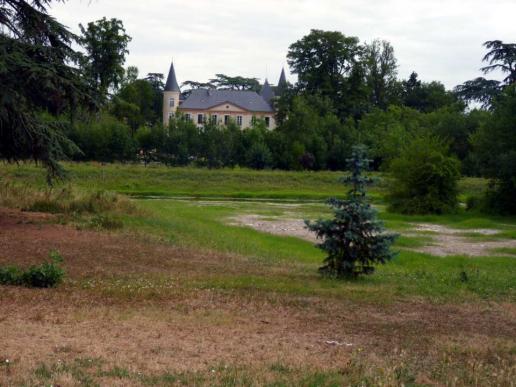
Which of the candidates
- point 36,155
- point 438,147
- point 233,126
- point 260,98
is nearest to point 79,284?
point 36,155

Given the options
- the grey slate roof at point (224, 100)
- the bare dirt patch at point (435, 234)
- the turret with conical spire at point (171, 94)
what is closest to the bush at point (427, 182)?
the bare dirt patch at point (435, 234)

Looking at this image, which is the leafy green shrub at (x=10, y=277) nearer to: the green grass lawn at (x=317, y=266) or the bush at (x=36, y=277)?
the bush at (x=36, y=277)

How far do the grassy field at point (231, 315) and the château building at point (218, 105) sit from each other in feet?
272

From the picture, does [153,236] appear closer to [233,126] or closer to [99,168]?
[99,168]

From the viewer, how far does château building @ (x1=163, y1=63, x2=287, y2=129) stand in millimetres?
105750

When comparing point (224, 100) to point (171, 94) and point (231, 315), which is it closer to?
point (171, 94)

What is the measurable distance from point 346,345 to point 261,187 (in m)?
47.7

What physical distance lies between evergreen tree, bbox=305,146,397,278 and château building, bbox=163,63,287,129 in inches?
3609

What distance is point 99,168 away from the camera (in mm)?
56062

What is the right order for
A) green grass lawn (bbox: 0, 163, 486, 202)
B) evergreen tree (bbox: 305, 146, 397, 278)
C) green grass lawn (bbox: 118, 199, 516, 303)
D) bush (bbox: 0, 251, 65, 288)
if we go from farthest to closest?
1. green grass lawn (bbox: 0, 163, 486, 202)
2. evergreen tree (bbox: 305, 146, 397, 278)
3. green grass lawn (bbox: 118, 199, 516, 303)
4. bush (bbox: 0, 251, 65, 288)

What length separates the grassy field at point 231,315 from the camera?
6.99 meters

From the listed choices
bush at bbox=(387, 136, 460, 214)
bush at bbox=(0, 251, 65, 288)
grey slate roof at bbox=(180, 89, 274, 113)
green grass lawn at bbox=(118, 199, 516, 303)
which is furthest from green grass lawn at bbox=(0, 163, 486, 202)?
grey slate roof at bbox=(180, 89, 274, 113)

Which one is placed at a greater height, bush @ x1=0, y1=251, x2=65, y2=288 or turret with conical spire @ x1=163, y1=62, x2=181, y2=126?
turret with conical spire @ x1=163, y1=62, x2=181, y2=126

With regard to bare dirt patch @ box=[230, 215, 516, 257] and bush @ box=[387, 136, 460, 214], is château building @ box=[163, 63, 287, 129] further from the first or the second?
bare dirt patch @ box=[230, 215, 516, 257]
